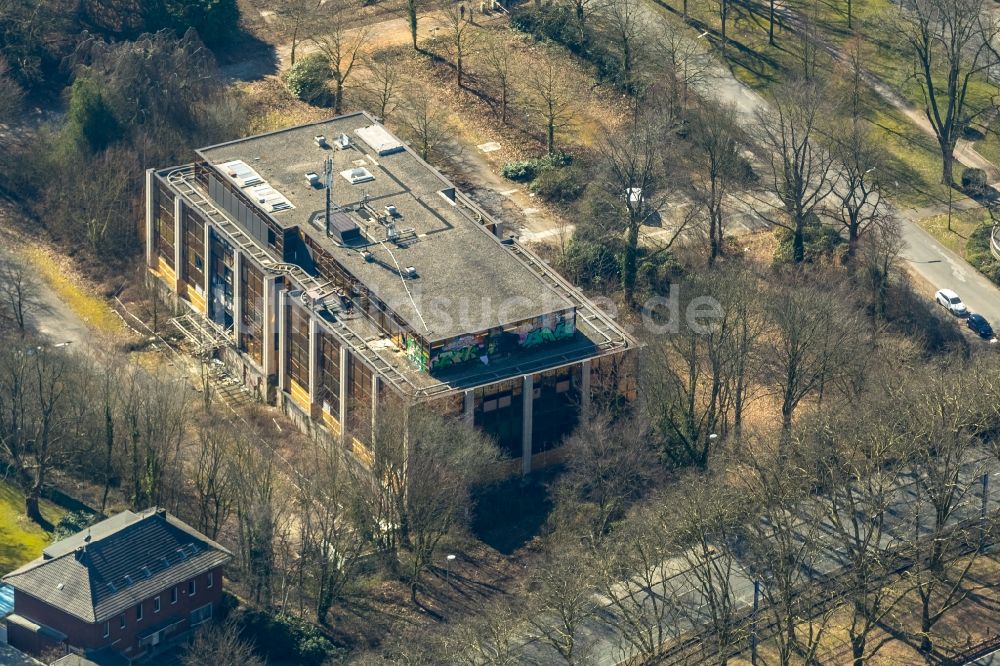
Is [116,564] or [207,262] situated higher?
[207,262]

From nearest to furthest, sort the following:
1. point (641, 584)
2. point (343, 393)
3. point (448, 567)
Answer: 1. point (641, 584)
2. point (448, 567)
3. point (343, 393)

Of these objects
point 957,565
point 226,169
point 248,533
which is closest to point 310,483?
point 248,533

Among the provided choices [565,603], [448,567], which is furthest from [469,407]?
[565,603]

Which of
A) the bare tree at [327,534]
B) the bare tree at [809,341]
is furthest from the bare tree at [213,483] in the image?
the bare tree at [809,341]

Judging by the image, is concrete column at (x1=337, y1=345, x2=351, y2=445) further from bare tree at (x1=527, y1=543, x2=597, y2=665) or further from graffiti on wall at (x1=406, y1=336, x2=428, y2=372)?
bare tree at (x1=527, y1=543, x2=597, y2=665)

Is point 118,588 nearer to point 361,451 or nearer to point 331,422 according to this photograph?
point 361,451

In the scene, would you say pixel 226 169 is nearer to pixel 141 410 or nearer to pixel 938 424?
pixel 141 410

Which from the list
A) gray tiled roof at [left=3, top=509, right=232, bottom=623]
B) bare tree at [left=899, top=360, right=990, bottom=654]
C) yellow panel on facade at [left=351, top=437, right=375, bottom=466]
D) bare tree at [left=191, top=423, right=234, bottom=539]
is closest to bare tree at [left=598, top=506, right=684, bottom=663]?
bare tree at [left=899, top=360, right=990, bottom=654]

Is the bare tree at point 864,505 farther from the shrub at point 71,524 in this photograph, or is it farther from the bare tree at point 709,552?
the shrub at point 71,524
